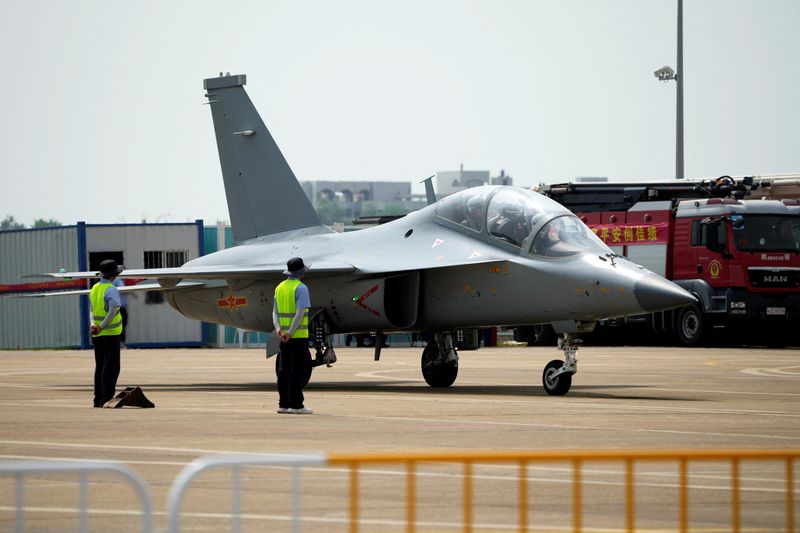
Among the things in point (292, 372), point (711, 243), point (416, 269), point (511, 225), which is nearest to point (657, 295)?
point (511, 225)

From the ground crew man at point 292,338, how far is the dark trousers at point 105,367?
2.32 meters

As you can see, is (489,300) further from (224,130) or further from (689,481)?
(689,481)

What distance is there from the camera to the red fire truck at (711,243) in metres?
33.7

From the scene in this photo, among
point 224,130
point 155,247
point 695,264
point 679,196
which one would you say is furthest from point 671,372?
point 155,247

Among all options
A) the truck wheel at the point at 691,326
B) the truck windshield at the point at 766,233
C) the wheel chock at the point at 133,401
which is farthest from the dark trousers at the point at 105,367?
the truck windshield at the point at 766,233

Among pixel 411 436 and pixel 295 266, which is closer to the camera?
pixel 411 436

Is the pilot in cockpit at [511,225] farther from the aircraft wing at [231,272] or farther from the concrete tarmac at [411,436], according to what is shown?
the aircraft wing at [231,272]

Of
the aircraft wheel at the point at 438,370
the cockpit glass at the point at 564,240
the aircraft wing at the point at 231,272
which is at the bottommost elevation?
the aircraft wheel at the point at 438,370

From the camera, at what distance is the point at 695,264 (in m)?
34.9

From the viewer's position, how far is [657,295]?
16.6 metres

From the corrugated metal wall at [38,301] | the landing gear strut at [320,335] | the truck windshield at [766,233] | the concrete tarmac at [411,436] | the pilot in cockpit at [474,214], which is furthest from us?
the corrugated metal wall at [38,301]

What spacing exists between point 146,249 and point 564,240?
24.9 meters

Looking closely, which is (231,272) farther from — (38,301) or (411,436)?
(38,301)

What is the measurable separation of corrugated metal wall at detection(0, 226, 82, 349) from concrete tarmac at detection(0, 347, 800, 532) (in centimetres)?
1594
